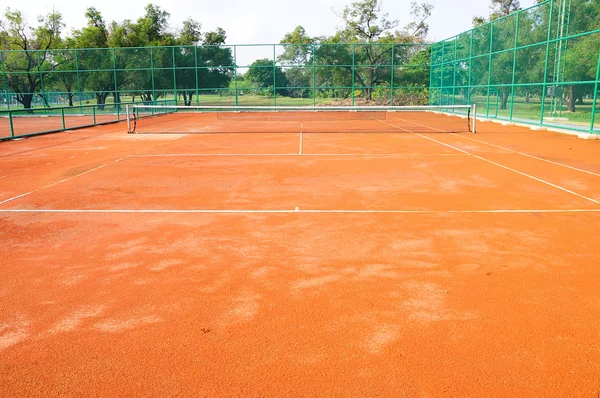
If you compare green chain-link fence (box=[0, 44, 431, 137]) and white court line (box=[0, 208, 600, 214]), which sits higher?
green chain-link fence (box=[0, 44, 431, 137])

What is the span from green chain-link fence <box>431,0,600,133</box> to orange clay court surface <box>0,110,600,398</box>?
39.1ft

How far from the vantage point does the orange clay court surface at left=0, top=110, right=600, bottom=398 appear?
11.0ft

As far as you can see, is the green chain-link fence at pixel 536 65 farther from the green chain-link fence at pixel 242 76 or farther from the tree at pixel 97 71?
the tree at pixel 97 71

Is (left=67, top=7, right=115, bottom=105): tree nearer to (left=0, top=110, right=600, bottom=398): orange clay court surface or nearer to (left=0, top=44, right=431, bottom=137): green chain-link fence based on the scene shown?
(left=0, top=44, right=431, bottom=137): green chain-link fence

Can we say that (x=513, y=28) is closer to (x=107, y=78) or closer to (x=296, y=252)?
(x=296, y=252)

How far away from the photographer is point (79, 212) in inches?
309

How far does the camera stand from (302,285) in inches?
191

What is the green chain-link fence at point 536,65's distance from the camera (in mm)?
20156

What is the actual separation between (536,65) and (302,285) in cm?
2124

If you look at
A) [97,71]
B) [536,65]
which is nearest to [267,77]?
[97,71]

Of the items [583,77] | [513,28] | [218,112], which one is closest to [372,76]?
[218,112]

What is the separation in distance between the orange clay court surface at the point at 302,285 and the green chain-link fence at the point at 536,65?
11.9 m

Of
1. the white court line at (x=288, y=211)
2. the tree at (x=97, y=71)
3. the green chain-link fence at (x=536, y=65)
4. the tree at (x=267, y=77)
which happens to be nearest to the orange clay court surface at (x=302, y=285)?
the white court line at (x=288, y=211)

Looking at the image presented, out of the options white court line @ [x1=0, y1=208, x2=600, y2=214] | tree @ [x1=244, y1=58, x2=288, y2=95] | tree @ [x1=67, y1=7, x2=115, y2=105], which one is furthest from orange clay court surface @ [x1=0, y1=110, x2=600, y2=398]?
tree @ [x1=67, y1=7, x2=115, y2=105]
